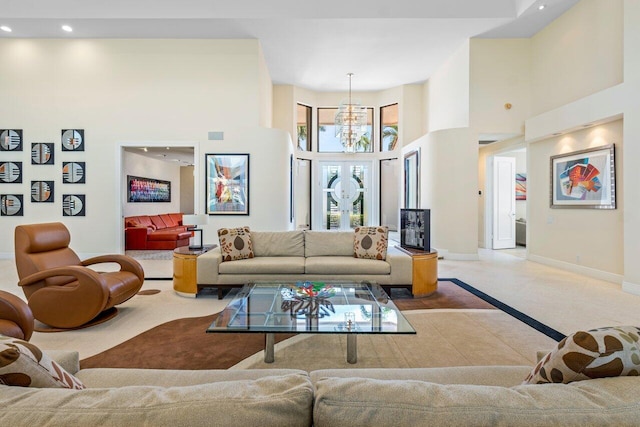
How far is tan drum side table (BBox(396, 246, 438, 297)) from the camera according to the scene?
4.33 metres

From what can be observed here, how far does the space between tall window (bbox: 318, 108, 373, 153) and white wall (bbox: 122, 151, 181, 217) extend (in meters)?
5.43

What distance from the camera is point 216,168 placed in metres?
7.28

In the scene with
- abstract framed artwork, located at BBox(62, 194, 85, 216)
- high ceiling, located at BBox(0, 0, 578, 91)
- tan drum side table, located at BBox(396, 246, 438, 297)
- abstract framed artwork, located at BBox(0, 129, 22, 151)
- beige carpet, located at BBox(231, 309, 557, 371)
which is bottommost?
beige carpet, located at BBox(231, 309, 557, 371)

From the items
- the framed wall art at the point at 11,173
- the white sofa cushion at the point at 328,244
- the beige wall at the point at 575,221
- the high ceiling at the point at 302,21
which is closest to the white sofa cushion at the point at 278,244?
the white sofa cushion at the point at 328,244

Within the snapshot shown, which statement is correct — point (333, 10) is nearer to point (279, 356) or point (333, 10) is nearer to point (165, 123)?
point (165, 123)

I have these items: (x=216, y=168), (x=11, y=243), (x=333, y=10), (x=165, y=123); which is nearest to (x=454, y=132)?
(x=333, y=10)

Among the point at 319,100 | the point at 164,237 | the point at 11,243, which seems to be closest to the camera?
the point at 11,243

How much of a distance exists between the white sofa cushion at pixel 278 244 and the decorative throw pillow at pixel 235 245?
0.14 meters

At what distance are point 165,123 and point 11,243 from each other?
13.2ft

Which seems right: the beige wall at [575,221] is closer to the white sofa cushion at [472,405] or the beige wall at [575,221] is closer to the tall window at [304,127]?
the white sofa cushion at [472,405]

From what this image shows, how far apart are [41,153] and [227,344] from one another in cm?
698

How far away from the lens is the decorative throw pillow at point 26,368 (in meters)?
0.90

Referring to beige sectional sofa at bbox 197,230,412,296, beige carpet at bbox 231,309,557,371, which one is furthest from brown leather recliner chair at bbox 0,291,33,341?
beige sectional sofa at bbox 197,230,412,296

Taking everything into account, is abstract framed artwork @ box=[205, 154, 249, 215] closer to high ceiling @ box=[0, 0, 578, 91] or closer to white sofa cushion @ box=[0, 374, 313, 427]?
high ceiling @ box=[0, 0, 578, 91]
